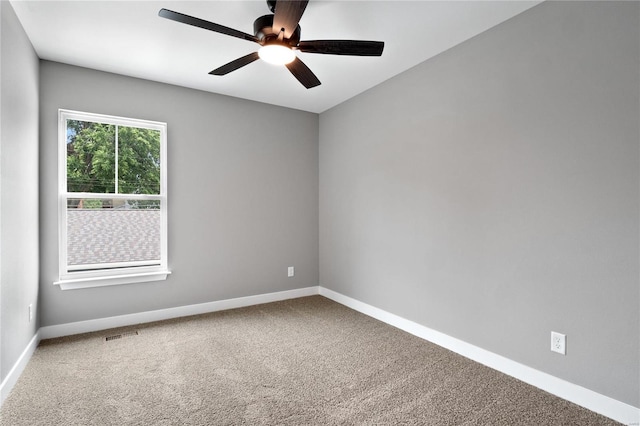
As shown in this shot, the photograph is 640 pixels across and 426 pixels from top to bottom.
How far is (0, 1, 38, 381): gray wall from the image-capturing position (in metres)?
2.09

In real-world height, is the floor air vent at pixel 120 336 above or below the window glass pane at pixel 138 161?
below

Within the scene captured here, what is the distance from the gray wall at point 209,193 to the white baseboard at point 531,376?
67.5 inches

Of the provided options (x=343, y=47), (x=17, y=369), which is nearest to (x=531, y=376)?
(x=343, y=47)

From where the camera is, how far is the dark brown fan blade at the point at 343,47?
2098mm

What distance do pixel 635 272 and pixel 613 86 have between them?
3.50 feet

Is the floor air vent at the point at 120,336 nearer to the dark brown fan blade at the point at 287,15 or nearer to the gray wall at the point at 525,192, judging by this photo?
the gray wall at the point at 525,192

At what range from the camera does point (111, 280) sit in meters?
3.27

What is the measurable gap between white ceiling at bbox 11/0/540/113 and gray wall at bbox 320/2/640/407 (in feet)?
0.81

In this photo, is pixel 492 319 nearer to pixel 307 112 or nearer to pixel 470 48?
pixel 470 48

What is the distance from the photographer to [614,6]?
189 cm

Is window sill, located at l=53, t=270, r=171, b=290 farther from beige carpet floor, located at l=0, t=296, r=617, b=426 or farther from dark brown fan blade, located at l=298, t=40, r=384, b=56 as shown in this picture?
dark brown fan blade, located at l=298, t=40, r=384, b=56

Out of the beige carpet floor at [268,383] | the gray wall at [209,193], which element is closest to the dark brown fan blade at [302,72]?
the gray wall at [209,193]

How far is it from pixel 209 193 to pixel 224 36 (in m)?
1.76

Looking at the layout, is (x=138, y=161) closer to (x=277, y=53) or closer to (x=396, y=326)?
(x=277, y=53)
